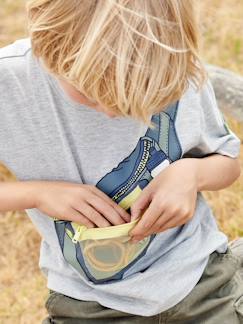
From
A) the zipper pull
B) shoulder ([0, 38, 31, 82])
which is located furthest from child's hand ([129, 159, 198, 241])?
shoulder ([0, 38, 31, 82])

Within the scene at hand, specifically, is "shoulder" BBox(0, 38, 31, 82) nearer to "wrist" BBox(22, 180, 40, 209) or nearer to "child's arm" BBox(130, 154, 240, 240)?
"wrist" BBox(22, 180, 40, 209)

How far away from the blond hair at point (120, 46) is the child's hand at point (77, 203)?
291 millimetres

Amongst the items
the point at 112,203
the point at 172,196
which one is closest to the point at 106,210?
the point at 112,203

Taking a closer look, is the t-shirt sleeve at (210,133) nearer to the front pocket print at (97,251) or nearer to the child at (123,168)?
the child at (123,168)

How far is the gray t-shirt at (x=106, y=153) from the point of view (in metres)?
1.54

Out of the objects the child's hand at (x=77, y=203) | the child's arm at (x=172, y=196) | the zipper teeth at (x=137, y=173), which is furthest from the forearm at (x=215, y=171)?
the child's hand at (x=77, y=203)

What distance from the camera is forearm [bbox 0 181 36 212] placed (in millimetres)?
1555

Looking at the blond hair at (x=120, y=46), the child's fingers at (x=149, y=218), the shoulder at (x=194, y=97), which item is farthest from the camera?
the shoulder at (x=194, y=97)

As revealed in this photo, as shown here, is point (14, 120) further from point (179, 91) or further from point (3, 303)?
point (3, 303)

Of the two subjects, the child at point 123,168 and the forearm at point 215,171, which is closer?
the child at point 123,168

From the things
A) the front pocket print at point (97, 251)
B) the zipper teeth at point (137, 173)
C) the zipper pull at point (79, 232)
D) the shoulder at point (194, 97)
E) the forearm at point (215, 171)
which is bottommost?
the front pocket print at point (97, 251)

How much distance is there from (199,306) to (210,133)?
39 cm

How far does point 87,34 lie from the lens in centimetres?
122

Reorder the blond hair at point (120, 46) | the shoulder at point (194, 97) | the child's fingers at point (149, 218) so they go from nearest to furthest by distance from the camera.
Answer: the blond hair at point (120, 46)
the child's fingers at point (149, 218)
the shoulder at point (194, 97)
